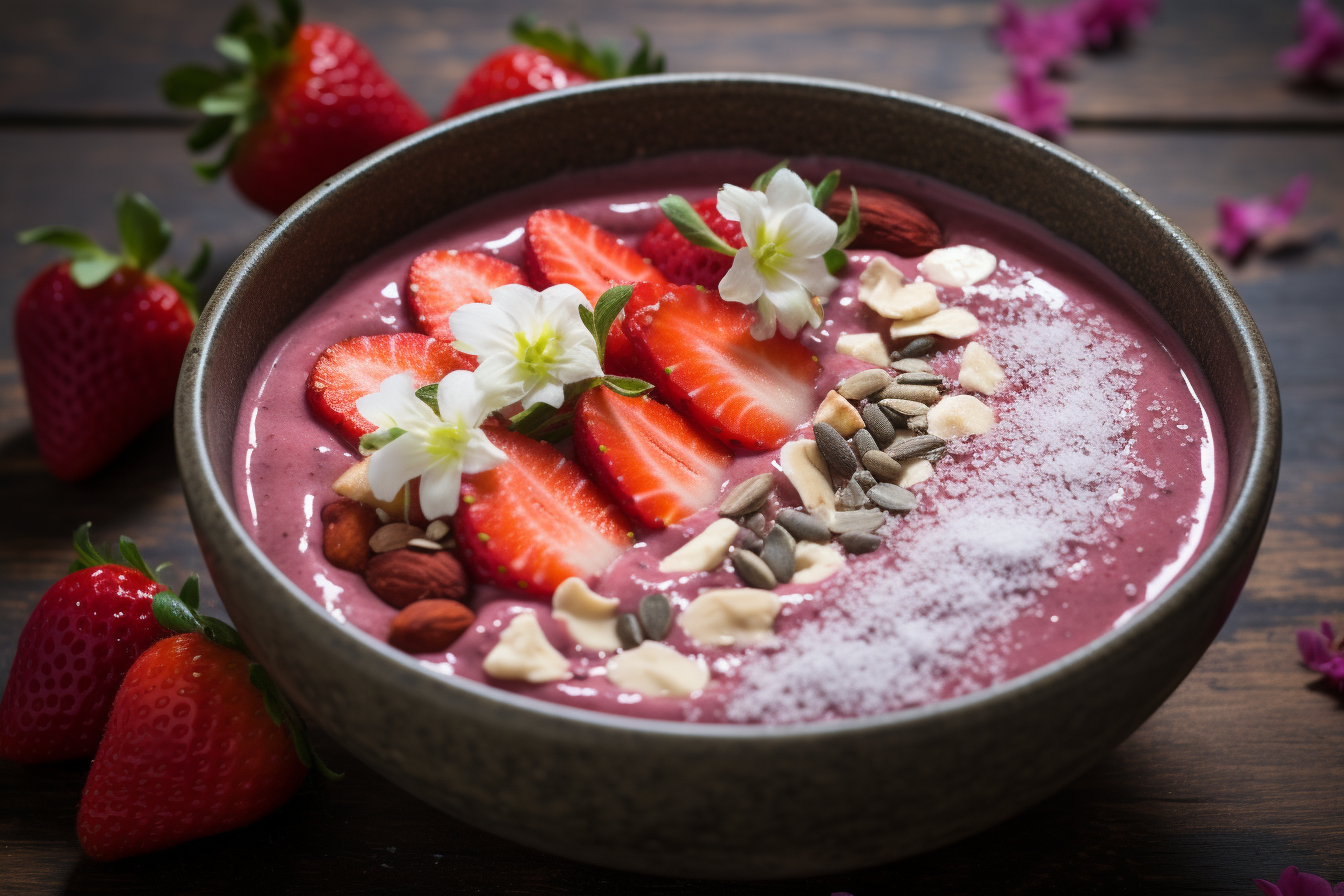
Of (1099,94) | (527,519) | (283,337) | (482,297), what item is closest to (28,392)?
(283,337)

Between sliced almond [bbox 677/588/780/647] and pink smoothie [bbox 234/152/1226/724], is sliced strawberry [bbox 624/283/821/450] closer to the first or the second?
pink smoothie [bbox 234/152/1226/724]

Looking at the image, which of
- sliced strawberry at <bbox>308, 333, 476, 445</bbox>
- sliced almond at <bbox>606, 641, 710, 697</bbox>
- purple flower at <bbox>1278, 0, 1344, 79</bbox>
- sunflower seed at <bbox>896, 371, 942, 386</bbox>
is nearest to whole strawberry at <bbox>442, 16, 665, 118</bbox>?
sliced strawberry at <bbox>308, 333, 476, 445</bbox>

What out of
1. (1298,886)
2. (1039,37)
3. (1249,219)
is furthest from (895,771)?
(1039,37)

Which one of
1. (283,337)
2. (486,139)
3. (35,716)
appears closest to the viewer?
(35,716)

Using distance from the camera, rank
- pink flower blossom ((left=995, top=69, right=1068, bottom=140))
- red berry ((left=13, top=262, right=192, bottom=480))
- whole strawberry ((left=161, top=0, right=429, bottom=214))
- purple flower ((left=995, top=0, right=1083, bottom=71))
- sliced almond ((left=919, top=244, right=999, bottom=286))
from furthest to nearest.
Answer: purple flower ((left=995, top=0, right=1083, bottom=71)), pink flower blossom ((left=995, top=69, right=1068, bottom=140)), whole strawberry ((left=161, top=0, right=429, bottom=214)), red berry ((left=13, top=262, right=192, bottom=480)), sliced almond ((left=919, top=244, right=999, bottom=286))

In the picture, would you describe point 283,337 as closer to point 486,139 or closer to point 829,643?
point 486,139

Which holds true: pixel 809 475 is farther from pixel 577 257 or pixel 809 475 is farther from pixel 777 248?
pixel 577 257
